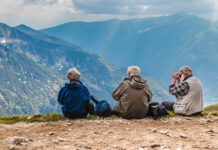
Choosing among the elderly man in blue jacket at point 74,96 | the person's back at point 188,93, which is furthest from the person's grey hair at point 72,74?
the person's back at point 188,93

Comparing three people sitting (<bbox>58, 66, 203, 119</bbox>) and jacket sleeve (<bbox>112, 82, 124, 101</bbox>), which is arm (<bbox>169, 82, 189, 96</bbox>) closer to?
three people sitting (<bbox>58, 66, 203, 119</bbox>)

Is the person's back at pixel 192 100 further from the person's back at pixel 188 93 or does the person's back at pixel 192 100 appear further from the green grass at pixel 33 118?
the green grass at pixel 33 118

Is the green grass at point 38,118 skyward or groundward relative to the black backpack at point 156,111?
groundward

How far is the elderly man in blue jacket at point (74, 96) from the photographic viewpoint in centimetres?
1064

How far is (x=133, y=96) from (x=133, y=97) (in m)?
0.05

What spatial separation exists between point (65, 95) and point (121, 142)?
13.5 feet

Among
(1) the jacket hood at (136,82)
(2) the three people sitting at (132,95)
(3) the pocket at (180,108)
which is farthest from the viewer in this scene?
(3) the pocket at (180,108)

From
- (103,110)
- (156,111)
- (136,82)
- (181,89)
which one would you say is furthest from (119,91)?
(181,89)

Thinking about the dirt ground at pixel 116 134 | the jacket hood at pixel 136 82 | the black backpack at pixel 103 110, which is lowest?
the dirt ground at pixel 116 134

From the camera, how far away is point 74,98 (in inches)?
422

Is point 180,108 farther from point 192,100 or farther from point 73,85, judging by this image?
point 73,85

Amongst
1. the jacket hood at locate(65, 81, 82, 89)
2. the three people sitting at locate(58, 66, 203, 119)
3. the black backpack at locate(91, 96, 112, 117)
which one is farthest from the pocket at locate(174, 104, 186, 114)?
the jacket hood at locate(65, 81, 82, 89)

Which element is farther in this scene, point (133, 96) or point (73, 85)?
point (73, 85)

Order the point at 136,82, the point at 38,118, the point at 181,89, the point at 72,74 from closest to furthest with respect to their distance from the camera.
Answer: the point at 136,82 → the point at 72,74 → the point at 181,89 → the point at 38,118
